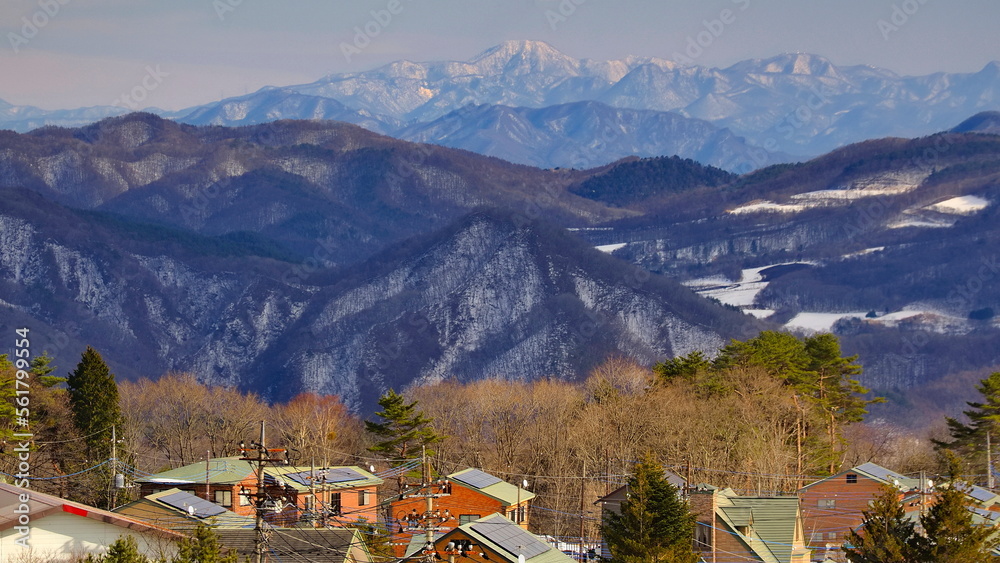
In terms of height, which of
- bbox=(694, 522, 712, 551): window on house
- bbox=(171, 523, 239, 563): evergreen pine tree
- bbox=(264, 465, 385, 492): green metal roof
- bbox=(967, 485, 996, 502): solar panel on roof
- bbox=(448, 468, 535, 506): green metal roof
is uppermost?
bbox=(171, 523, 239, 563): evergreen pine tree

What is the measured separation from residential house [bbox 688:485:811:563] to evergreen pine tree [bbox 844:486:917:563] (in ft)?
54.1

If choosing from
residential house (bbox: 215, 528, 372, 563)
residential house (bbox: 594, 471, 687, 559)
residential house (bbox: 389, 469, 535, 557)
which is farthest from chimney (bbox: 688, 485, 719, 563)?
residential house (bbox: 215, 528, 372, 563)

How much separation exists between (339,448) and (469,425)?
952cm

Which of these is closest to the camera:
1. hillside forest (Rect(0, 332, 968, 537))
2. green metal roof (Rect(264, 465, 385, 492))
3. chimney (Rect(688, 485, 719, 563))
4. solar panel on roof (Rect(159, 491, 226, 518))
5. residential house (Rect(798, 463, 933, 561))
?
solar panel on roof (Rect(159, 491, 226, 518))

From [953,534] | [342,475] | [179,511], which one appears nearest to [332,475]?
[342,475]

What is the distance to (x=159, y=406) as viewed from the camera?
117125 mm

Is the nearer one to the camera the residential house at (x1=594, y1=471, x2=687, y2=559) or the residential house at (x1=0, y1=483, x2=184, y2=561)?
the residential house at (x1=0, y1=483, x2=184, y2=561)

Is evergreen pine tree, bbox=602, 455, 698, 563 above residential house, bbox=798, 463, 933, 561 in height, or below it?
above

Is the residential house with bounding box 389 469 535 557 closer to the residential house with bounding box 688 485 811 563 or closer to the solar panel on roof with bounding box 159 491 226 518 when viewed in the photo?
the residential house with bounding box 688 485 811 563

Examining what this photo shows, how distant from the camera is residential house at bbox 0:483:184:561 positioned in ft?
141

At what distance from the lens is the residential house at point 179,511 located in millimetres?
53469

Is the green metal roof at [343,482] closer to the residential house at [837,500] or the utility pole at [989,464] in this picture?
the residential house at [837,500]

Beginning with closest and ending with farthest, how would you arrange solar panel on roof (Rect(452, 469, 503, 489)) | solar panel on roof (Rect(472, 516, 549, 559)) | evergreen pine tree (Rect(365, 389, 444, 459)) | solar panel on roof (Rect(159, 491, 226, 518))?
solar panel on roof (Rect(472, 516, 549, 559)), solar panel on roof (Rect(159, 491, 226, 518)), solar panel on roof (Rect(452, 469, 503, 489)), evergreen pine tree (Rect(365, 389, 444, 459))

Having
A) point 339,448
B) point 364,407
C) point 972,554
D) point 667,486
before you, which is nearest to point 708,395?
point 339,448
